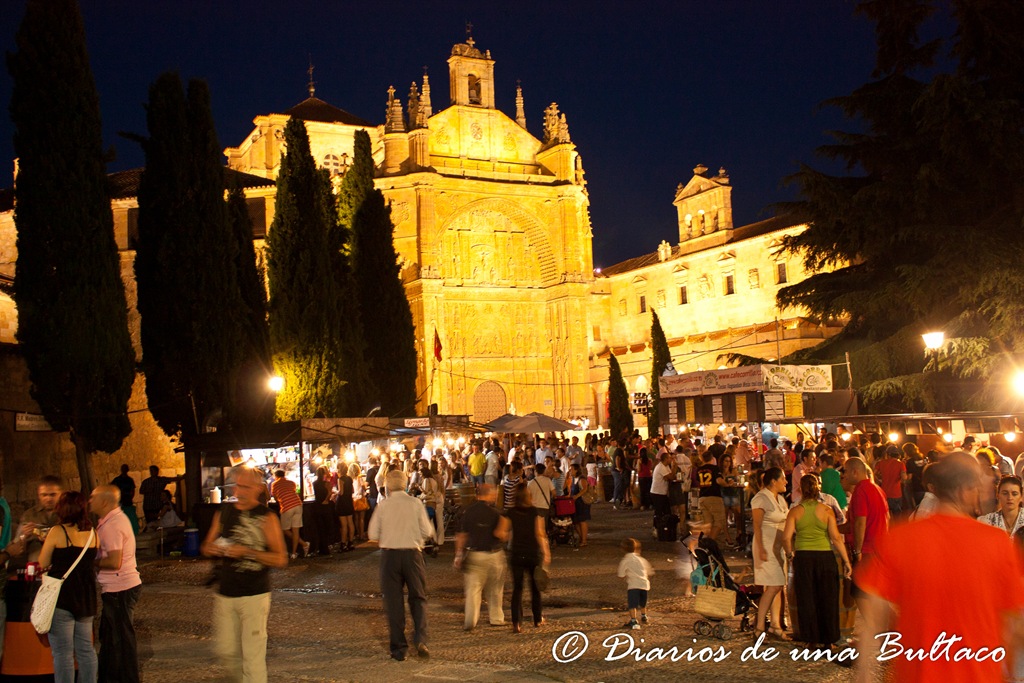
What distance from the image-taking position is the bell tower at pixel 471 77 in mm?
43281

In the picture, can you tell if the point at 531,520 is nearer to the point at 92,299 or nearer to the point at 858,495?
the point at 858,495

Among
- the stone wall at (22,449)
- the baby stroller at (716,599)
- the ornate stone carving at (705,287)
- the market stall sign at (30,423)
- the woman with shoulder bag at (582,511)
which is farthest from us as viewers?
the ornate stone carving at (705,287)

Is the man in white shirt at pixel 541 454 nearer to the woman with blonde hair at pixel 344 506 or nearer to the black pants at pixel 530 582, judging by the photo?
the woman with blonde hair at pixel 344 506

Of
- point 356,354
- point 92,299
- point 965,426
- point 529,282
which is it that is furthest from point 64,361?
point 529,282

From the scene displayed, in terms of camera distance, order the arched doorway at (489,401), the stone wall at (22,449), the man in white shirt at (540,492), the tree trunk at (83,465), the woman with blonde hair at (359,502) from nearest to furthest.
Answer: the man in white shirt at (540,492)
the stone wall at (22,449)
the tree trunk at (83,465)
the woman with blonde hair at (359,502)
the arched doorway at (489,401)

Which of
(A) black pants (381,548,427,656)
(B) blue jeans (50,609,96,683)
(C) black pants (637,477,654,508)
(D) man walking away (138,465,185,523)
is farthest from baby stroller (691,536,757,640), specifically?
(D) man walking away (138,465,185,523)

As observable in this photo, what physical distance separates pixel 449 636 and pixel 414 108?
35480 mm

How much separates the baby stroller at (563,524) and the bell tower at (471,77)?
31.4 meters

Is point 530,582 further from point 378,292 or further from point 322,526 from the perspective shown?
point 378,292

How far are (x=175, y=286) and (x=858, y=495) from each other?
1401 cm

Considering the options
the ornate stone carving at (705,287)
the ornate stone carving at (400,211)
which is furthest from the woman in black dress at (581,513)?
the ornate stone carving at (705,287)

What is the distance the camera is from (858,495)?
7.43m

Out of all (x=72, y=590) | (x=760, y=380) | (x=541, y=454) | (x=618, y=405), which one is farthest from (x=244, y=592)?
(x=618, y=405)

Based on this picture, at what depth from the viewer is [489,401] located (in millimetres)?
43062
